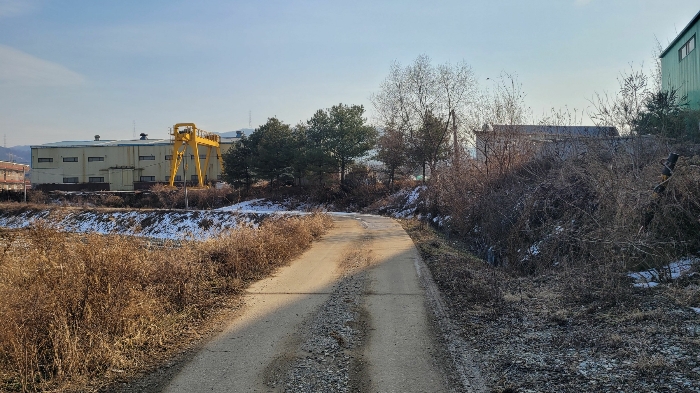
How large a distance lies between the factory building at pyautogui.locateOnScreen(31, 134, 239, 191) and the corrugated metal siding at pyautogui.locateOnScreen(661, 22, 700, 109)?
48.5 meters

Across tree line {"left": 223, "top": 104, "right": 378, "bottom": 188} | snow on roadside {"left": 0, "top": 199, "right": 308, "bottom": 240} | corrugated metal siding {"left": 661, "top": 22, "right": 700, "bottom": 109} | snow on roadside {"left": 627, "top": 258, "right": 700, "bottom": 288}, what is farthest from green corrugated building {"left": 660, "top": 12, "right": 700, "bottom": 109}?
tree line {"left": 223, "top": 104, "right": 378, "bottom": 188}

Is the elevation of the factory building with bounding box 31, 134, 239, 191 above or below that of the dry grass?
above

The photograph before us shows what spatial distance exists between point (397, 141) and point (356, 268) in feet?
103

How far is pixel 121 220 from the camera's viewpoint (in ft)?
114

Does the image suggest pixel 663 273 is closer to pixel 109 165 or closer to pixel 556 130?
pixel 556 130

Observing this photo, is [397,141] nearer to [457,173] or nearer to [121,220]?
[457,173]

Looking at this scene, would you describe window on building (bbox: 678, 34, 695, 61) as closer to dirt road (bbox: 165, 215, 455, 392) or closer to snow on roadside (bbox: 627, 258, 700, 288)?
snow on roadside (bbox: 627, 258, 700, 288)

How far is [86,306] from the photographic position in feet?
18.9

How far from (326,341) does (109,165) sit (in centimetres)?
6424

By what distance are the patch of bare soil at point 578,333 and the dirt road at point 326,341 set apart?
2.23ft

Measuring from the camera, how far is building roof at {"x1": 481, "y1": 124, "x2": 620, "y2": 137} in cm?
1537

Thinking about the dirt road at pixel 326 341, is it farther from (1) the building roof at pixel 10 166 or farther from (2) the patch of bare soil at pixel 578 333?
(1) the building roof at pixel 10 166

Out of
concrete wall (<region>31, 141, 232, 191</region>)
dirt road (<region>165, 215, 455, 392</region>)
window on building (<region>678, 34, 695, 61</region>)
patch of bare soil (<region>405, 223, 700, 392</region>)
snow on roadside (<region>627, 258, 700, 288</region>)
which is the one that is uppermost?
window on building (<region>678, 34, 695, 61</region>)

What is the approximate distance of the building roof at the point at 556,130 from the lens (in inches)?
605
